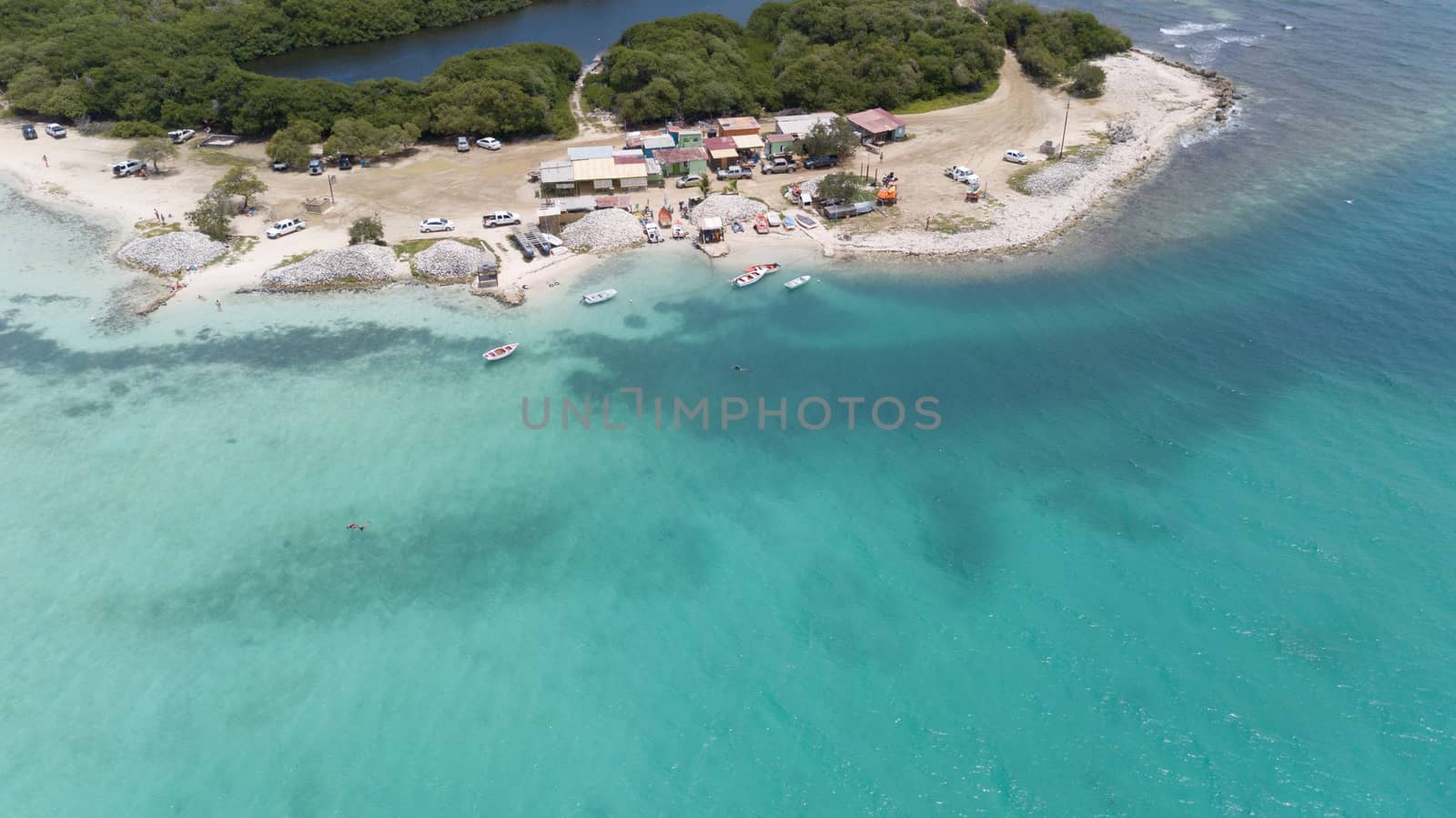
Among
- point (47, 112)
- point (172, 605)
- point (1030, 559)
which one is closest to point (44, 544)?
point (172, 605)

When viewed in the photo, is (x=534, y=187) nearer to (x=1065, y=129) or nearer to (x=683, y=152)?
(x=683, y=152)

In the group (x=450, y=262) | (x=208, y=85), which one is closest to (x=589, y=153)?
(x=450, y=262)

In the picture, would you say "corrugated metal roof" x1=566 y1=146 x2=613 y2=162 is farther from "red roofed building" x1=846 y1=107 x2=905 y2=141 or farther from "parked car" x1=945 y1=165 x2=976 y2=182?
"parked car" x1=945 y1=165 x2=976 y2=182

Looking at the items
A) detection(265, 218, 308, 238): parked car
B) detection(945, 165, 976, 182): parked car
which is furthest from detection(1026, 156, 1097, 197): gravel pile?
detection(265, 218, 308, 238): parked car

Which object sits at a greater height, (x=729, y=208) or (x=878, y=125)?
(x=878, y=125)

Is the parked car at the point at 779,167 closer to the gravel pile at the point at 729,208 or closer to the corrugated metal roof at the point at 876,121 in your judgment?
the gravel pile at the point at 729,208
